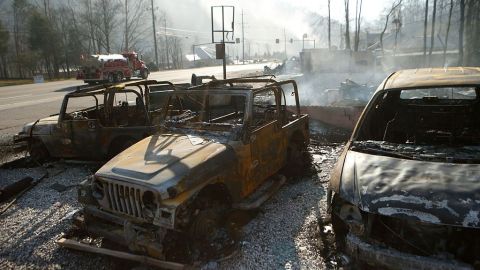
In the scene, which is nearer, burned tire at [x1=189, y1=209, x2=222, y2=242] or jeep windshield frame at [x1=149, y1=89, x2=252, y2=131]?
burned tire at [x1=189, y1=209, x2=222, y2=242]

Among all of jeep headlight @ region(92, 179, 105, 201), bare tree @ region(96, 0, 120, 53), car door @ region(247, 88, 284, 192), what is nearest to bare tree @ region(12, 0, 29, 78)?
bare tree @ region(96, 0, 120, 53)

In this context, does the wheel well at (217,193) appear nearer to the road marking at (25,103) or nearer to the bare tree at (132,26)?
the road marking at (25,103)

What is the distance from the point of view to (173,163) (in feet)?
13.5

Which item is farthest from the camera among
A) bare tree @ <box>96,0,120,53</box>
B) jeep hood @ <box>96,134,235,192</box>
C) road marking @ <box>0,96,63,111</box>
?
bare tree @ <box>96,0,120,53</box>

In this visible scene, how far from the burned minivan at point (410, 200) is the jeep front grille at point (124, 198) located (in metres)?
1.93

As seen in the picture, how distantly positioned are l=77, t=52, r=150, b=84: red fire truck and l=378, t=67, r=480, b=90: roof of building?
24689mm

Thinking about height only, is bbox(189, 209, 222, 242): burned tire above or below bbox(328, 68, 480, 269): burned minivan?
below

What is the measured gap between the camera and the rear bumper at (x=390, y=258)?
110 inches

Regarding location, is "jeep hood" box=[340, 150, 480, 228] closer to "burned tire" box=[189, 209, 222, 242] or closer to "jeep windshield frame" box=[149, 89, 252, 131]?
"burned tire" box=[189, 209, 222, 242]

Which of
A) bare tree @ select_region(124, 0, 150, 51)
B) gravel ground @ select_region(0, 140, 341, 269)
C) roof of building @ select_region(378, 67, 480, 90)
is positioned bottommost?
gravel ground @ select_region(0, 140, 341, 269)

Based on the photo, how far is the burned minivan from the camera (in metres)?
2.90

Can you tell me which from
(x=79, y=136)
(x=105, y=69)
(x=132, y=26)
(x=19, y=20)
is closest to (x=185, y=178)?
(x=79, y=136)

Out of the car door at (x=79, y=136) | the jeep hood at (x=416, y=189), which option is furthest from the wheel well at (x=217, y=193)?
the car door at (x=79, y=136)

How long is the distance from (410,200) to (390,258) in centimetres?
49
